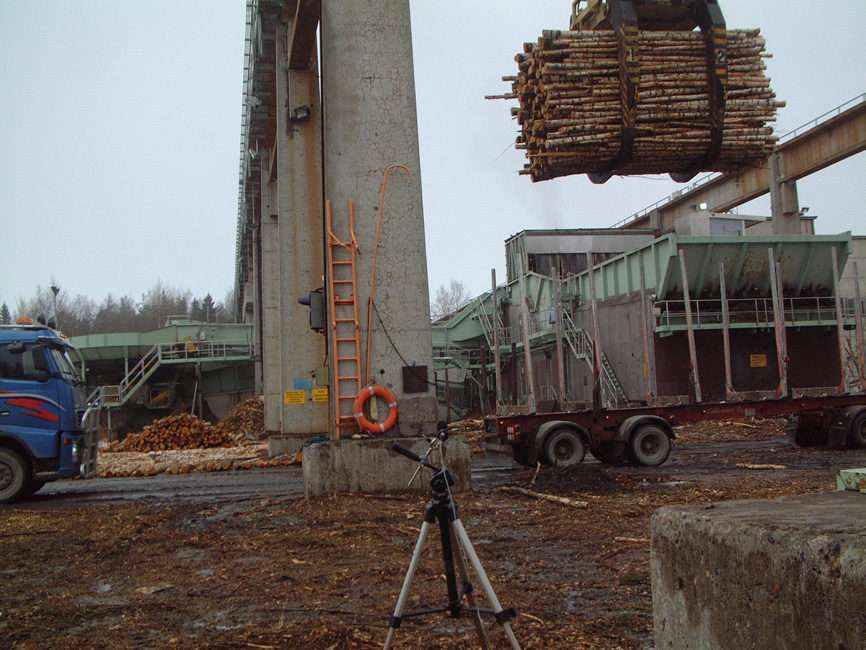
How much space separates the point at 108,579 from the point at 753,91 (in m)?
7.72

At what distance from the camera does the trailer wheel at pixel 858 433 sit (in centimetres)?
1533

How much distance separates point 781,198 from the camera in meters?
32.2

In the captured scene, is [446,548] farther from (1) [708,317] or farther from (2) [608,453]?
(1) [708,317]

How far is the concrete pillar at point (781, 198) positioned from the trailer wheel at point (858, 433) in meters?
19.1

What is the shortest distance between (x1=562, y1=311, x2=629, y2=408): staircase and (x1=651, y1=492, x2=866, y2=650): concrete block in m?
16.1

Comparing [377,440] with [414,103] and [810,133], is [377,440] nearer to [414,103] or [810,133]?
[414,103]

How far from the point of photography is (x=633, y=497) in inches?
392

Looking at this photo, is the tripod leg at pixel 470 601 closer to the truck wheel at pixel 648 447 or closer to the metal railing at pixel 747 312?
the truck wheel at pixel 648 447

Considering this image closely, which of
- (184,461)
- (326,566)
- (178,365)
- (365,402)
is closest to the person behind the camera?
(326,566)

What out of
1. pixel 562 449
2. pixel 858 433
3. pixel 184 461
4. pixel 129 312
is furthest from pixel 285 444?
pixel 129 312

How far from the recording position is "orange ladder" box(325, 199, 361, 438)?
423 inches

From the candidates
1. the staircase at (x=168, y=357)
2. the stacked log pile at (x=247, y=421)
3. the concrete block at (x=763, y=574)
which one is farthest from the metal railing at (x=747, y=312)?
the staircase at (x=168, y=357)

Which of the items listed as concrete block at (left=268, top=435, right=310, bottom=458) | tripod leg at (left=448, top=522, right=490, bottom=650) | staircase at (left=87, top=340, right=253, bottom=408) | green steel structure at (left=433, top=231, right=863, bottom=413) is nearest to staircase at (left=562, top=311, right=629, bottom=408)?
green steel structure at (left=433, top=231, right=863, bottom=413)

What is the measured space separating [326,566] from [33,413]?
940 centimetres
